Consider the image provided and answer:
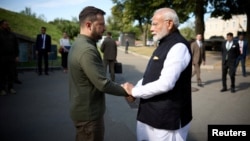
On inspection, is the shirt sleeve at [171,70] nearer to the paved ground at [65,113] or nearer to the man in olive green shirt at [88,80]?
the man in olive green shirt at [88,80]

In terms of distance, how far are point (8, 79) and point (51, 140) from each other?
456cm

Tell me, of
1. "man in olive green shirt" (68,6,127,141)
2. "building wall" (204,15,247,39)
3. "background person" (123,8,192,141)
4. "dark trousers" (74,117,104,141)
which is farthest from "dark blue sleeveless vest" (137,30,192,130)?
"building wall" (204,15,247,39)

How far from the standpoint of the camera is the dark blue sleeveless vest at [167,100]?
2.71 m

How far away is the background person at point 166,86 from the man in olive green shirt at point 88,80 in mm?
326

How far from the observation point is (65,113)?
666 cm

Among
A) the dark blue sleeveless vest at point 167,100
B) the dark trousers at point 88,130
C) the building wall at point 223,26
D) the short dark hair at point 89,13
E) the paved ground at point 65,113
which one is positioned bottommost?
the paved ground at point 65,113

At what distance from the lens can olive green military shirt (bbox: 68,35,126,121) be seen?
2.66 metres

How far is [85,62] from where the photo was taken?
265 centimetres

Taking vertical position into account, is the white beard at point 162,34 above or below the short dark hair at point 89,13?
below

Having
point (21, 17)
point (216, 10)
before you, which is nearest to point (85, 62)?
point (216, 10)

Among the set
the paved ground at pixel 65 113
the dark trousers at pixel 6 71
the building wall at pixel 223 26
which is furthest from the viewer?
the building wall at pixel 223 26

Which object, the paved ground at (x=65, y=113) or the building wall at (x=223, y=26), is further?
the building wall at (x=223, y=26)

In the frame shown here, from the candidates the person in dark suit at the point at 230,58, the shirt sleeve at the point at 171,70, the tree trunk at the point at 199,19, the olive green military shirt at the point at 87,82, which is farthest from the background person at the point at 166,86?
the tree trunk at the point at 199,19

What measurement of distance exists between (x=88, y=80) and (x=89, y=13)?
666mm
